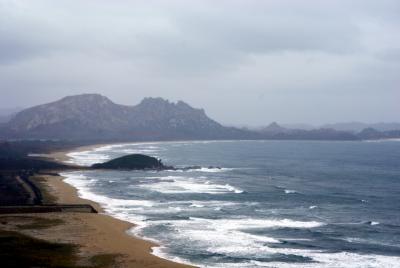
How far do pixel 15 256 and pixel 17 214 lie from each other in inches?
762

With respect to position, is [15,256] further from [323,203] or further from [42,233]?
[323,203]

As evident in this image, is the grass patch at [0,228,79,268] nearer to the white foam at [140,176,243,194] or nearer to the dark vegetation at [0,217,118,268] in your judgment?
the dark vegetation at [0,217,118,268]

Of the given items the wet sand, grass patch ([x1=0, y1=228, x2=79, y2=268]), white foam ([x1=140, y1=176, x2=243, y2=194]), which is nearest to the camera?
grass patch ([x1=0, y1=228, x2=79, y2=268])

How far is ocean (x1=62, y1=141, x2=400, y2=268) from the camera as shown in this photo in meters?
42.6

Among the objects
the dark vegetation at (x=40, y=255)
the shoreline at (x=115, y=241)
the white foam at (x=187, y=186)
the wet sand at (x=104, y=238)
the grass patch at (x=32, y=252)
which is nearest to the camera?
the grass patch at (x=32, y=252)

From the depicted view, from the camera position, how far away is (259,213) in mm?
60531

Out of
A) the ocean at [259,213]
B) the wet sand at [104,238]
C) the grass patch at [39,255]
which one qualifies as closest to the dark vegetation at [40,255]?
the grass patch at [39,255]

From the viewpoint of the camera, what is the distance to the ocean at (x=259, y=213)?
42.6m

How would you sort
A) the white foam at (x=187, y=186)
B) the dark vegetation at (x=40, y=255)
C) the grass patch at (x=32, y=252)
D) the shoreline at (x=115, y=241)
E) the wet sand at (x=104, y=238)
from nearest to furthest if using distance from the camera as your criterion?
the grass patch at (x=32, y=252) < the dark vegetation at (x=40, y=255) < the shoreline at (x=115, y=241) < the wet sand at (x=104, y=238) < the white foam at (x=187, y=186)

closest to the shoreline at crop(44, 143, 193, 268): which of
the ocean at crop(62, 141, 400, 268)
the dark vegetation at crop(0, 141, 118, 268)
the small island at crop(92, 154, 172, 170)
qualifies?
the ocean at crop(62, 141, 400, 268)

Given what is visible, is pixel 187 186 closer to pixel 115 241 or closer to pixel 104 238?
pixel 104 238

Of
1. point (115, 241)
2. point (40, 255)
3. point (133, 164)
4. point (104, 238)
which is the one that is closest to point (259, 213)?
point (115, 241)

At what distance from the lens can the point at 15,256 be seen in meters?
38.8

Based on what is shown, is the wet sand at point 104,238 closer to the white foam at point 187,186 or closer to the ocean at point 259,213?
the ocean at point 259,213
